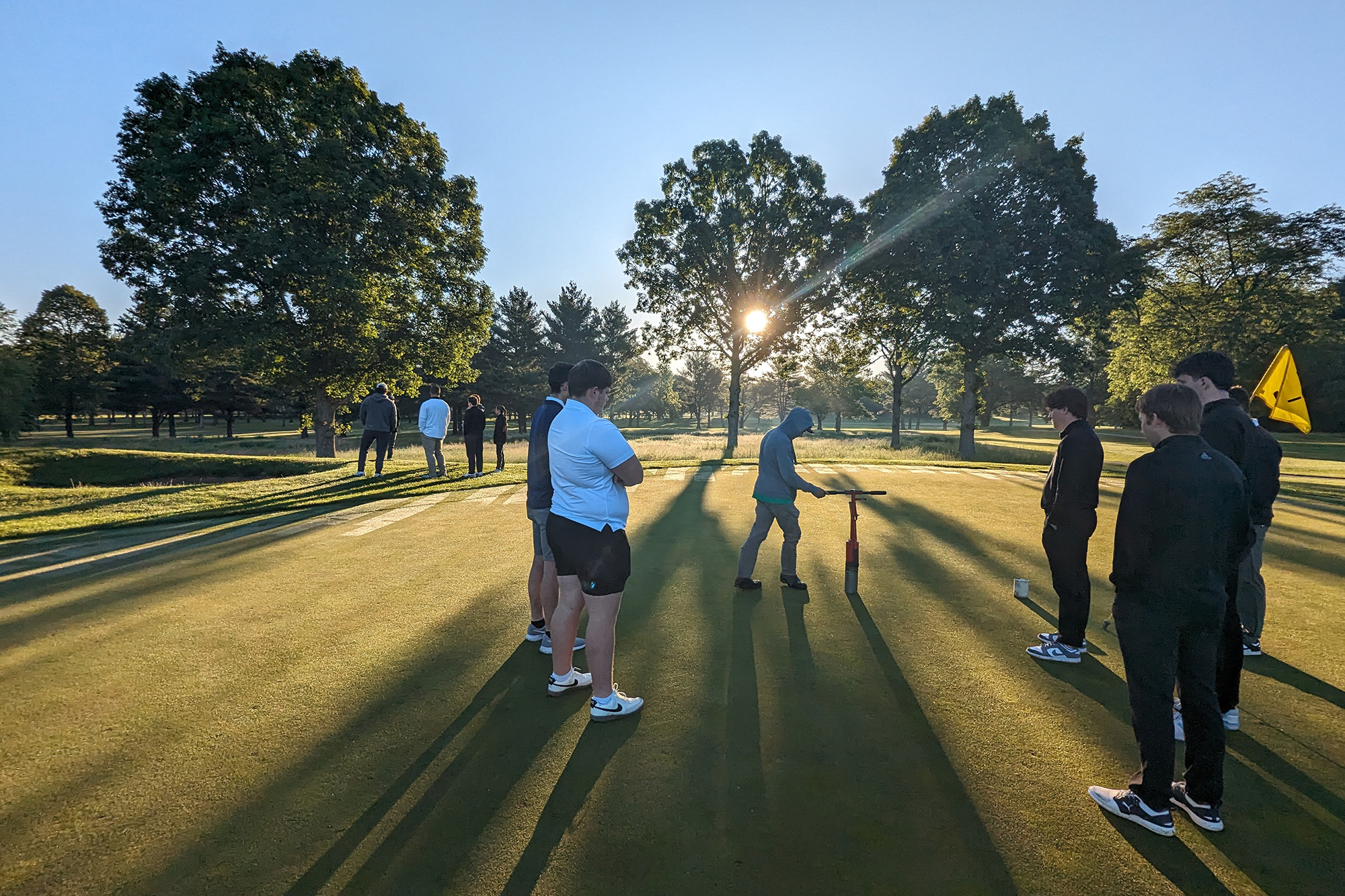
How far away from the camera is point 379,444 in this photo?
15531mm

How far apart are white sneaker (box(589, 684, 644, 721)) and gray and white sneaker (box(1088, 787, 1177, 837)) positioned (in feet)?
8.94

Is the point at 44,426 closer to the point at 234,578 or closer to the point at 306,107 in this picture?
the point at 306,107

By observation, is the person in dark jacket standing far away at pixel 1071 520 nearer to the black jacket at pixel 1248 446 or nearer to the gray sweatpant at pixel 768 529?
the black jacket at pixel 1248 446

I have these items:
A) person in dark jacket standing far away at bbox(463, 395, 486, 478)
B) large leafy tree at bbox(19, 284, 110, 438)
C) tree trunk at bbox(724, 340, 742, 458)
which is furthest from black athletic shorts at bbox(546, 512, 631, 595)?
A: large leafy tree at bbox(19, 284, 110, 438)

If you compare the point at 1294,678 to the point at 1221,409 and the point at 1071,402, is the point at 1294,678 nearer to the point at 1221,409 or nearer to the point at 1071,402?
the point at 1221,409

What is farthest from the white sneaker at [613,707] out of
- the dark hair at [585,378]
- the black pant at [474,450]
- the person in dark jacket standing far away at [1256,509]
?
the black pant at [474,450]

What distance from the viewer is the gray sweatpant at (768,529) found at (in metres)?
6.34

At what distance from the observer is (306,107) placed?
74.0 ft

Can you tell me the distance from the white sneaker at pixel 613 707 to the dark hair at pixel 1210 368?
15.7 feet

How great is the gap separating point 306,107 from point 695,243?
19.5 metres

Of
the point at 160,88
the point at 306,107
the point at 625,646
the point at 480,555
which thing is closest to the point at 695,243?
the point at 306,107

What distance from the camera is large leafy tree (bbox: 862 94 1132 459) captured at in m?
28.0

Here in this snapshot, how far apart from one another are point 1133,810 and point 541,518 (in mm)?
4324

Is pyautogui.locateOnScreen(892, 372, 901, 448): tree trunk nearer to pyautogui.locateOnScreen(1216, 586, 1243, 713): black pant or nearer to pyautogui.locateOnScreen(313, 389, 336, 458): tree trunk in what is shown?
pyautogui.locateOnScreen(313, 389, 336, 458): tree trunk
